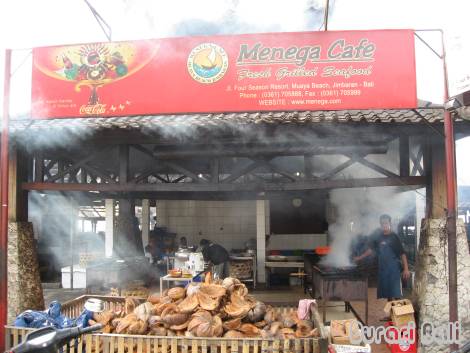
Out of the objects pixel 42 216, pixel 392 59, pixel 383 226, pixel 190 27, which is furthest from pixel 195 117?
pixel 42 216

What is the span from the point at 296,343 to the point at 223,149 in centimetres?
355

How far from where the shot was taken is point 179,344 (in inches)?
179

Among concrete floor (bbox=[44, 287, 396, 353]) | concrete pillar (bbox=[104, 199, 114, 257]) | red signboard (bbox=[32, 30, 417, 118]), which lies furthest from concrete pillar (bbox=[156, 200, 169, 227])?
red signboard (bbox=[32, 30, 417, 118])

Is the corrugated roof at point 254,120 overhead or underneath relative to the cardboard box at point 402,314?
overhead

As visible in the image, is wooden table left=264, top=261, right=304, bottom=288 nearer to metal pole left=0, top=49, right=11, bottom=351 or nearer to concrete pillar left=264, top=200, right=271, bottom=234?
concrete pillar left=264, top=200, right=271, bottom=234

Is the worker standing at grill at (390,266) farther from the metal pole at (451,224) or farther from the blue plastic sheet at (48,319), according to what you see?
the blue plastic sheet at (48,319)

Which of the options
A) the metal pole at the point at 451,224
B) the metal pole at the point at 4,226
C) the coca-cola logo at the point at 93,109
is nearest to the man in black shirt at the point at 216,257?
the coca-cola logo at the point at 93,109

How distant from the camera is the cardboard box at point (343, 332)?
5.28 meters

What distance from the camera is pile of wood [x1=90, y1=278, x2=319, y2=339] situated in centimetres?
495

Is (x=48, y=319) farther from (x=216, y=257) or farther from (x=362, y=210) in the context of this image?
(x=362, y=210)

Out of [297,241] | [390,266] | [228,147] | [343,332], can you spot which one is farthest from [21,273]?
[297,241]

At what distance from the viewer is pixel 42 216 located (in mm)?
16047

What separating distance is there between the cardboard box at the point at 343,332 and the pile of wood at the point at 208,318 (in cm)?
35

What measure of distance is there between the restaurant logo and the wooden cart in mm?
4392
